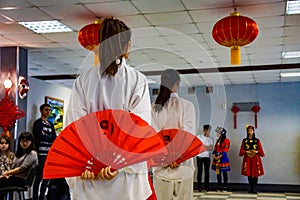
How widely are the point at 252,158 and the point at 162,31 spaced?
17.5ft

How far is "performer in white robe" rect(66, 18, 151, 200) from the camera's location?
6.05ft

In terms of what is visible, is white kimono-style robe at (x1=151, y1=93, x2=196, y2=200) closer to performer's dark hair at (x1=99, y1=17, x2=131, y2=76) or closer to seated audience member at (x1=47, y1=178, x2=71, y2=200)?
performer's dark hair at (x1=99, y1=17, x2=131, y2=76)

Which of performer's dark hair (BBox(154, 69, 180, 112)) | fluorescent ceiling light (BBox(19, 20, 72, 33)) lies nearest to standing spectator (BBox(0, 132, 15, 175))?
fluorescent ceiling light (BBox(19, 20, 72, 33))

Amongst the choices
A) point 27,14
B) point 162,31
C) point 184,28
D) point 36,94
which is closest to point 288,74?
point 184,28

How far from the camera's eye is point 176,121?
3.08m

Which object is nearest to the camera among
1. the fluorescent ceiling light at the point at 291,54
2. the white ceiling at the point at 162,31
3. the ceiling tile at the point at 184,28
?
the white ceiling at the point at 162,31

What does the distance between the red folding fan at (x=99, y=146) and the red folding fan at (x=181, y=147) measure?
3.54 ft

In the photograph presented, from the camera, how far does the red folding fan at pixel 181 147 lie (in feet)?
9.42

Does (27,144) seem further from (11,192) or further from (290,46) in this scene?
(290,46)

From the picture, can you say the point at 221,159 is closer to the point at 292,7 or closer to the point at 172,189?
the point at 292,7

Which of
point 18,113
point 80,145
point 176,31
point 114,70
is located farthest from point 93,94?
point 18,113

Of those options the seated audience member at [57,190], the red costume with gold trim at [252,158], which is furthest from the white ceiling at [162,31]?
the seated audience member at [57,190]

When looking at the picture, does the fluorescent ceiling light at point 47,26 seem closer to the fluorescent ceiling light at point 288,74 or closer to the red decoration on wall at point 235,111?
the fluorescent ceiling light at point 288,74

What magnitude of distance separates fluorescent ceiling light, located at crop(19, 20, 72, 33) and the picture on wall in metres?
4.28
